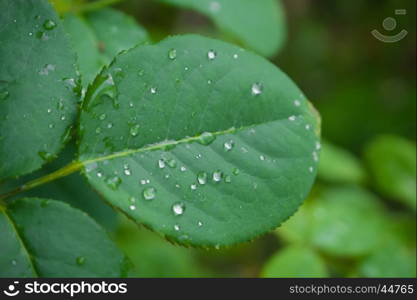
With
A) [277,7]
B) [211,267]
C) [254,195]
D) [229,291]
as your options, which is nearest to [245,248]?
[211,267]

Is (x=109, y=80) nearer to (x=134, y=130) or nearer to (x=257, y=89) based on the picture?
(x=134, y=130)

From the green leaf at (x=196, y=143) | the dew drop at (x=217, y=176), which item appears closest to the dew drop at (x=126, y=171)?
the green leaf at (x=196, y=143)

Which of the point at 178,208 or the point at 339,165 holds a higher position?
the point at 339,165

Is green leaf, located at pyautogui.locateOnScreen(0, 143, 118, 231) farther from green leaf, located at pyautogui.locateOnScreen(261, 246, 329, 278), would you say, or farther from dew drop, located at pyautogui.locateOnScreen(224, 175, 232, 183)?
green leaf, located at pyautogui.locateOnScreen(261, 246, 329, 278)

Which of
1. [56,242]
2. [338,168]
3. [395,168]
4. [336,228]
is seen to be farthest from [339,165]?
[56,242]

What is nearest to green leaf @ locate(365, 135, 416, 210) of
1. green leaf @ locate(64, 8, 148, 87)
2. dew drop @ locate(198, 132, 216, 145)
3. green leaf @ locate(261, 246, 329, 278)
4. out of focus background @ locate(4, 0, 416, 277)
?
out of focus background @ locate(4, 0, 416, 277)

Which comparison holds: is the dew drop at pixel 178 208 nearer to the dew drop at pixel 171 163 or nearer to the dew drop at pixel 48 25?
the dew drop at pixel 171 163

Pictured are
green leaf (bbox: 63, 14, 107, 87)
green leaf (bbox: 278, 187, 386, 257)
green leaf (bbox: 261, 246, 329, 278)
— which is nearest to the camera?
green leaf (bbox: 63, 14, 107, 87)

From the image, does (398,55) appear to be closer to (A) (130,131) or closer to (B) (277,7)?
(B) (277,7)
